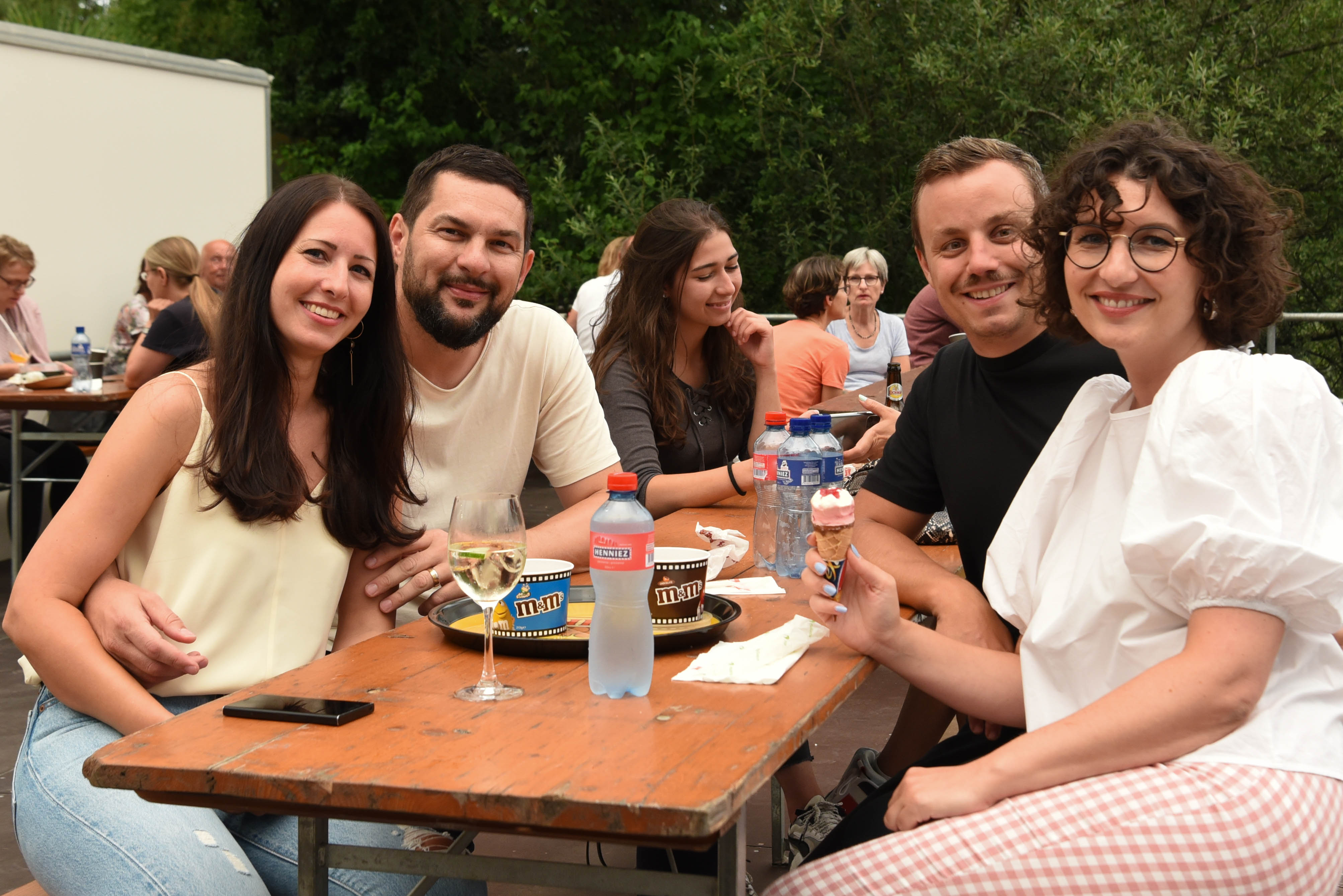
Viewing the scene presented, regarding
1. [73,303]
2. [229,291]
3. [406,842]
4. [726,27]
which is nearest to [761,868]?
[406,842]

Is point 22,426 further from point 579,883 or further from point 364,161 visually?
point 364,161

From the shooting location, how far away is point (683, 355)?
369 cm

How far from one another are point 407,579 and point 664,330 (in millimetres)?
1484

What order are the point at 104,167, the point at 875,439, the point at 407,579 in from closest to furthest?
the point at 407,579, the point at 875,439, the point at 104,167

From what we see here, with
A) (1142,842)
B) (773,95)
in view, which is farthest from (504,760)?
(773,95)

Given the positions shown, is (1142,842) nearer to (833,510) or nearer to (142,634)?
(833,510)

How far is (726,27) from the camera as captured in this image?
14.0m

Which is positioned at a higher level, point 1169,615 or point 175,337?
point 1169,615

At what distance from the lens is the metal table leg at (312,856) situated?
1.62 metres

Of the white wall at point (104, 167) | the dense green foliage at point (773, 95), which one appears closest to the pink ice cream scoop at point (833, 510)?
the dense green foliage at point (773, 95)

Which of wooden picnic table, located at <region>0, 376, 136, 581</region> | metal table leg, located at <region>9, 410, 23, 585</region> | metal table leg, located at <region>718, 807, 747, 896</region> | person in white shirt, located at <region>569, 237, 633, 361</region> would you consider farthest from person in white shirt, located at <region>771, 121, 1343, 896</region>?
metal table leg, located at <region>9, 410, 23, 585</region>

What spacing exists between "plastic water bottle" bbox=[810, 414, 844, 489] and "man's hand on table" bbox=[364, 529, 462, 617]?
81cm

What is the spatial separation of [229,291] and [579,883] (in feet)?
4.46

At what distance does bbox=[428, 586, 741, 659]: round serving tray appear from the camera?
1905 mm
